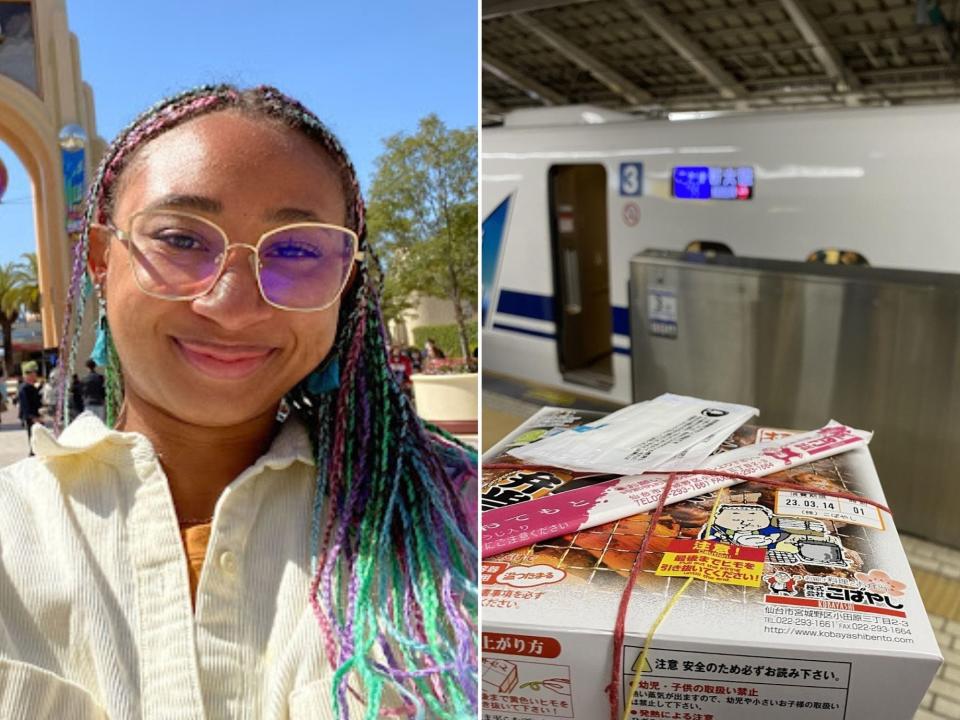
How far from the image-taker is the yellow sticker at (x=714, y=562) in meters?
0.99

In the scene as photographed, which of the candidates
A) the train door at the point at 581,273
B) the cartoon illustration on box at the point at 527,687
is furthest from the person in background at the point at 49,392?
the train door at the point at 581,273

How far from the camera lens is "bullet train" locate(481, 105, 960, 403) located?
3.81 metres

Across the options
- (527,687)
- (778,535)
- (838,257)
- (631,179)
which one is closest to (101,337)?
(527,687)

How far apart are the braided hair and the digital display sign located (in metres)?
3.90

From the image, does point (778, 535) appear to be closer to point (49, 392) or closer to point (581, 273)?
point (49, 392)

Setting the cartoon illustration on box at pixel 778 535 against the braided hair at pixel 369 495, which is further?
the cartoon illustration on box at pixel 778 535

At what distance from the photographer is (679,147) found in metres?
4.58

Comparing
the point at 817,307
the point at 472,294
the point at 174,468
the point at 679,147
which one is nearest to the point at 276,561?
the point at 174,468

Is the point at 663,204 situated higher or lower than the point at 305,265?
higher

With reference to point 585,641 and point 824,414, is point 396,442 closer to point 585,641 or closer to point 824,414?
point 585,641

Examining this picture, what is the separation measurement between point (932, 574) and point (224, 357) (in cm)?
332

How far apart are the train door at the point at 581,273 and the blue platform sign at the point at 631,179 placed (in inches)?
21.1

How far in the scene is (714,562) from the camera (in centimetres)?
102

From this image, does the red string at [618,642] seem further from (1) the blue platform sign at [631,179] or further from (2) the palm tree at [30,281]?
(1) the blue platform sign at [631,179]
